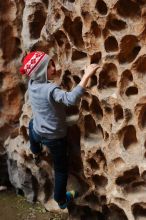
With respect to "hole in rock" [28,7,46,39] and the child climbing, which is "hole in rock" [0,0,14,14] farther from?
the child climbing

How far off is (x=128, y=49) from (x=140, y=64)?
0.10m

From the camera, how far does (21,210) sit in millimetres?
3148

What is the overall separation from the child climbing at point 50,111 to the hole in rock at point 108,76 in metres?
0.05

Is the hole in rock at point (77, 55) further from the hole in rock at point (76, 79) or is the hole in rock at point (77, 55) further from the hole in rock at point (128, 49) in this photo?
the hole in rock at point (128, 49)

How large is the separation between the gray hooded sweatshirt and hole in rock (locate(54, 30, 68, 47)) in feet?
0.56

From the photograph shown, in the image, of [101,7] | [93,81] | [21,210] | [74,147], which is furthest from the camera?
[21,210]

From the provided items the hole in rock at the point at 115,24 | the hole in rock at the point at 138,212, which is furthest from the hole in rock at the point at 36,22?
the hole in rock at the point at 138,212

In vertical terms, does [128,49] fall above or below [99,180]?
above

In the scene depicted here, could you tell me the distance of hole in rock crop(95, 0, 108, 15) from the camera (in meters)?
2.43

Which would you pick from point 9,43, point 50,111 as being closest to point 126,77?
point 50,111

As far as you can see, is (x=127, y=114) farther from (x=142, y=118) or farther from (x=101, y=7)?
(x=101, y=7)

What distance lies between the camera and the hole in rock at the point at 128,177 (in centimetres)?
245

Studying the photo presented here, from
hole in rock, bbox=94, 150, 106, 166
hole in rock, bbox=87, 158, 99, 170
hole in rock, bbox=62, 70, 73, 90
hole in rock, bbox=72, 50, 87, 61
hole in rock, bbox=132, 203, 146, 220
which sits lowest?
hole in rock, bbox=132, 203, 146, 220

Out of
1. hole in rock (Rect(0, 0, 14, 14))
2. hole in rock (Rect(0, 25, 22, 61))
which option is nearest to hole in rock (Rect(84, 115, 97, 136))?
hole in rock (Rect(0, 25, 22, 61))
